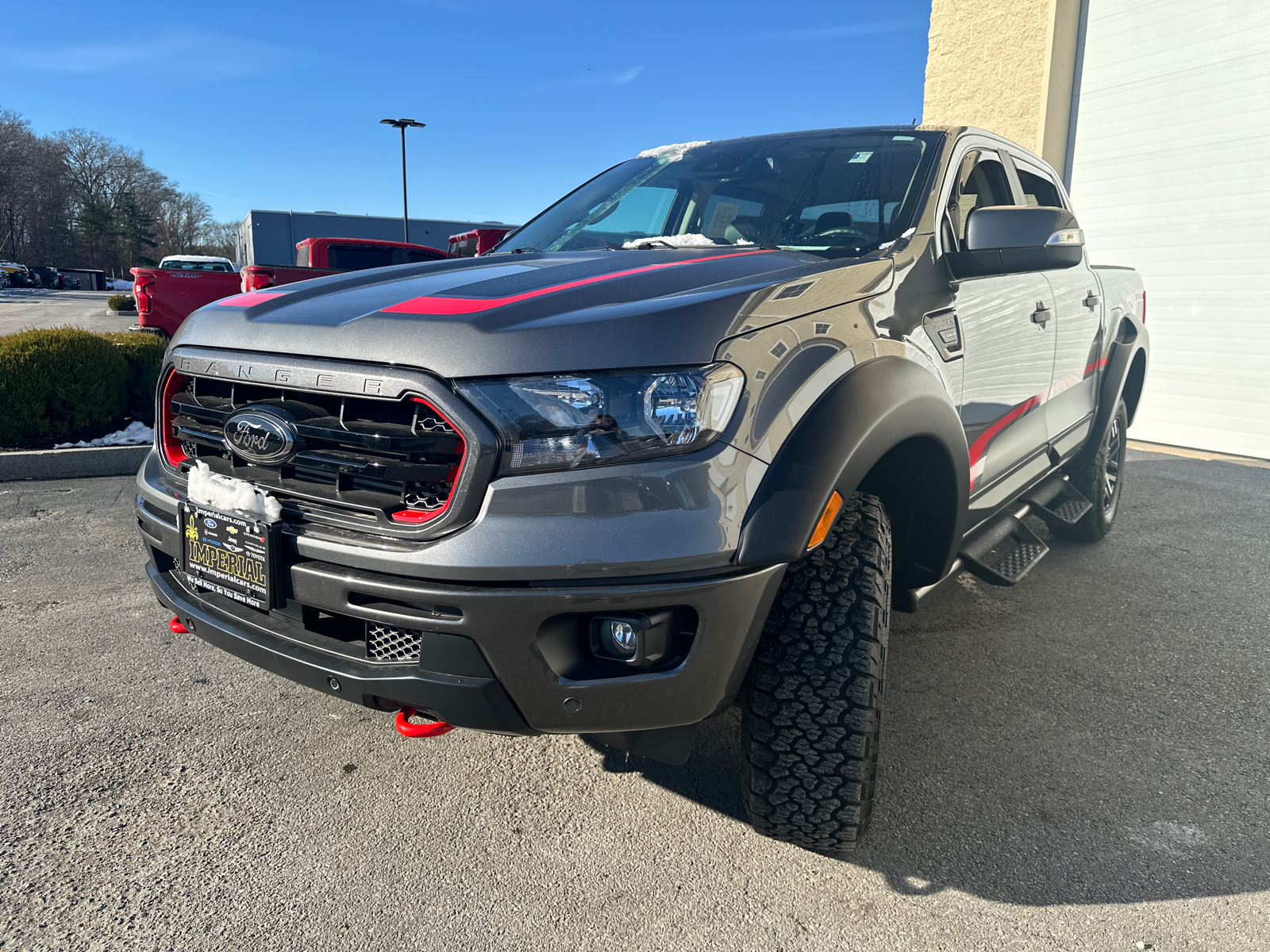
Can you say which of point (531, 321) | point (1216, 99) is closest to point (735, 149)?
point (531, 321)

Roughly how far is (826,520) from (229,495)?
49.6 inches

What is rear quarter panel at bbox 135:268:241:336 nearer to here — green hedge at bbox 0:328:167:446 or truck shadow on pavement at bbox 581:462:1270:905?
green hedge at bbox 0:328:167:446

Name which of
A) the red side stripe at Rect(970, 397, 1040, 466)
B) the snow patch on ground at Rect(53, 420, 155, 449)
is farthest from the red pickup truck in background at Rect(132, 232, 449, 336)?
the red side stripe at Rect(970, 397, 1040, 466)

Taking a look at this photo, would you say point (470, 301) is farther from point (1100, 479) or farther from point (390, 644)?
point (1100, 479)

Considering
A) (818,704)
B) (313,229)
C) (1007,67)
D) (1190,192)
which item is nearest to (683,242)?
(818,704)

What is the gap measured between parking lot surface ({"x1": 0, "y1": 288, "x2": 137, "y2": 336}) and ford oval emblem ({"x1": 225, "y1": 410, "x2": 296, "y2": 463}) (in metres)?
15.9

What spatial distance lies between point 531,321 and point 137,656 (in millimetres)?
2144

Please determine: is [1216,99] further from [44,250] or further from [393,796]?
[44,250]

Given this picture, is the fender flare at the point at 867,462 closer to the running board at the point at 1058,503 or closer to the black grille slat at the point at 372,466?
the black grille slat at the point at 372,466

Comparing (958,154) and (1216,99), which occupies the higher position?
(1216,99)

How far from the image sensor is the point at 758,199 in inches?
107

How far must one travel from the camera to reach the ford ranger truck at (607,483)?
59.1 inches

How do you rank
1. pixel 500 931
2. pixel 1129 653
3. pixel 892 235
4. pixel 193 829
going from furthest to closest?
pixel 1129 653
pixel 892 235
pixel 193 829
pixel 500 931

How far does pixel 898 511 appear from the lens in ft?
7.63
